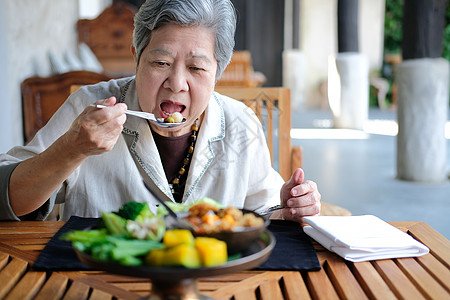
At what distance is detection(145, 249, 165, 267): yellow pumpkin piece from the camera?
0.71 metres

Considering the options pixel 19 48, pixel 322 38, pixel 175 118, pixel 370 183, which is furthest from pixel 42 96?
pixel 322 38

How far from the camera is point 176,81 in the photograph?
4.45ft

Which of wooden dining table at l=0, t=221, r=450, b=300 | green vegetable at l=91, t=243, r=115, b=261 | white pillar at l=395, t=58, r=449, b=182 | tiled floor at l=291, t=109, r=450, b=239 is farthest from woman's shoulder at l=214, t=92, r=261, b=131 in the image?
white pillar at l=395, t=58, r=449, b=182

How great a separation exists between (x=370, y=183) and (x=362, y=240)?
12.1 feet

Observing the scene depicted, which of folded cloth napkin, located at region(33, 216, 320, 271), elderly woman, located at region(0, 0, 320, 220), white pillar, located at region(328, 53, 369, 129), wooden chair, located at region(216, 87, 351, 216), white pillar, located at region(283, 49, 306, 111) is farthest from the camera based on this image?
white pillar, located at region(283, 49, 306, 111)

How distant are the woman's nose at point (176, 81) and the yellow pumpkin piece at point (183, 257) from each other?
0.72m

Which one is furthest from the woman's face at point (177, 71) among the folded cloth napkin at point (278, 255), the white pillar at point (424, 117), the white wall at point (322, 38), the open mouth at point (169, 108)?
the white wall at point (322, 38)

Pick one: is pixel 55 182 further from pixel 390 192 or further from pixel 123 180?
pixel 390 192

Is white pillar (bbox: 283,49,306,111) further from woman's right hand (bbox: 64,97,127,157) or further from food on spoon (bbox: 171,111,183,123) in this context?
woman's right hand (bbox: 64,97,127,157)

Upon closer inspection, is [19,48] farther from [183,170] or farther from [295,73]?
[295,73]

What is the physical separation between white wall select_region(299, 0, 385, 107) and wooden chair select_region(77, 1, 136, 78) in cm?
715

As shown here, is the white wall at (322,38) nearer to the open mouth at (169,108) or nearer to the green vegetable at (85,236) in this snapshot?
the open mouth at (169,108)

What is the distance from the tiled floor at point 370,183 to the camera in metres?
3.74

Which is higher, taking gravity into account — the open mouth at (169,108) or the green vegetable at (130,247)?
the open mouth at (169,108)
